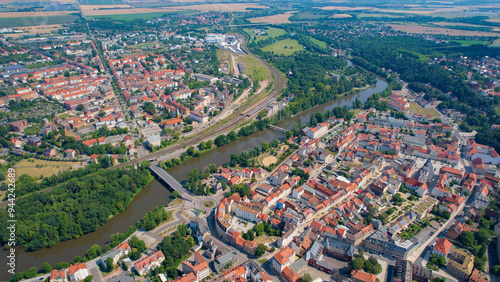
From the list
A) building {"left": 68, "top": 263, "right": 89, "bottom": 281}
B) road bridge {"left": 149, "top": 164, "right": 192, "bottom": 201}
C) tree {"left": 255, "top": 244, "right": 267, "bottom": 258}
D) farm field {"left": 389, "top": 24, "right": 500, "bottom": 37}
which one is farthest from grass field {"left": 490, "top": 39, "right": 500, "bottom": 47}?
building {"left": 68, "top": 263, "right": 89, "bottom": 281}

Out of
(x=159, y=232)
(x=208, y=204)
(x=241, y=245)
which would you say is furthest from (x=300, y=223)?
(x=159, y=232)

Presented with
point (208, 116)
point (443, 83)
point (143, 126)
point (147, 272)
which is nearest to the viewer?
point (147, 272)

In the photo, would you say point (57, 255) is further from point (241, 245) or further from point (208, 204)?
point (241, 245)

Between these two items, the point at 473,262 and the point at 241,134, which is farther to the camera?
the point at 241,134

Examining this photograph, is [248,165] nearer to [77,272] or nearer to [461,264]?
[77,272]

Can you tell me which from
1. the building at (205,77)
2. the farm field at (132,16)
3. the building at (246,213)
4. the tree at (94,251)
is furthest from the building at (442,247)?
the farm field at (132,16)

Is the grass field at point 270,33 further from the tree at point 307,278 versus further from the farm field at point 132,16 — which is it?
the tree at point 307,278

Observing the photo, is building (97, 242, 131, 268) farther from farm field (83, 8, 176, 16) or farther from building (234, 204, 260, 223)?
farm field (83, 8, 176, 16)

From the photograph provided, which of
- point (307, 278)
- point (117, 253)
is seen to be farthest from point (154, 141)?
point (307, 278)
